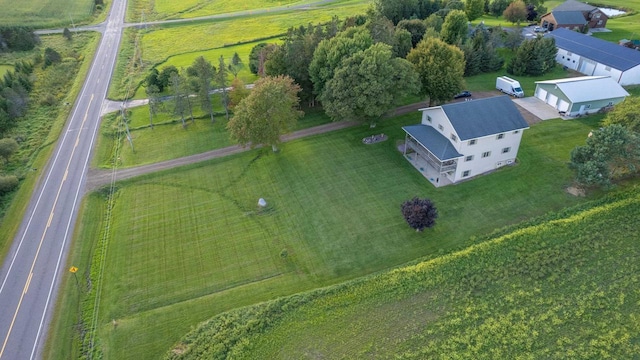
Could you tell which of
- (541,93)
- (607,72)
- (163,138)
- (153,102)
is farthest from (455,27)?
(163,138)

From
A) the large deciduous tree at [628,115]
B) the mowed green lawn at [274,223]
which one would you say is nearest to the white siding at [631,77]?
the mowed green lawn at [274,223]

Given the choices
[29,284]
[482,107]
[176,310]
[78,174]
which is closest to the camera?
[176,310]

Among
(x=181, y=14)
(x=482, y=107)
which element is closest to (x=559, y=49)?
(x=482, y=107)

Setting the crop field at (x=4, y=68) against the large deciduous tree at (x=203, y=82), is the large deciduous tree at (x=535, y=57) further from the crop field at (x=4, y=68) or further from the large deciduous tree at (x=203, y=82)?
the crop field at (x=4, y=68)

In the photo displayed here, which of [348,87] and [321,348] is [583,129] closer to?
[348,87]

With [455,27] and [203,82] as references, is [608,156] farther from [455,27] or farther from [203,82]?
[203,82]

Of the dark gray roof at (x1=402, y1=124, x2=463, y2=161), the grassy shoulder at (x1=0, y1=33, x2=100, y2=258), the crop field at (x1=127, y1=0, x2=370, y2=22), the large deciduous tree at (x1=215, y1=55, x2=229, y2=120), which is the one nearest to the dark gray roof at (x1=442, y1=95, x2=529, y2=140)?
the dark gray roof at (x1=402, y1=124, x2=463, y2=161)

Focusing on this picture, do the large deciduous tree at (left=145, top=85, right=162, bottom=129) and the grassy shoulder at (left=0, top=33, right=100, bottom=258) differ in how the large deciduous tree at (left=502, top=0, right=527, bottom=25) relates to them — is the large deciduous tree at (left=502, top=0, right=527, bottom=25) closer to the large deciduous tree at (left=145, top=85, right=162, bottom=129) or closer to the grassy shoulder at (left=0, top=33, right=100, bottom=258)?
the large deciduous tree at (left=145, top=85, right=162, bottom=129)
